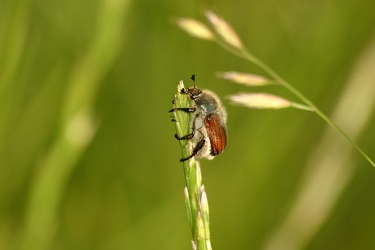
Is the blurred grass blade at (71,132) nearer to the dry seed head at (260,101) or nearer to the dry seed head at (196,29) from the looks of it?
the dry seed head at (196,29)

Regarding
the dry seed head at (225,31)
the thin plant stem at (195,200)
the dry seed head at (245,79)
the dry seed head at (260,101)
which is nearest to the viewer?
the thin plant stem at (195,200)

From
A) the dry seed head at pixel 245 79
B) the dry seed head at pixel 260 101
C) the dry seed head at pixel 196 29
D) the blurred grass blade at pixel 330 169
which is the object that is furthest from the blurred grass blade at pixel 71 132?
the blurred grass blade at pixel 330 169

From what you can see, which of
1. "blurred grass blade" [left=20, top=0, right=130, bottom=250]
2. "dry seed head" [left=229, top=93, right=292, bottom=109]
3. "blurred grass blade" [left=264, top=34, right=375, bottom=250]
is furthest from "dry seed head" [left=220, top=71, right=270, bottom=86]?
"blurred grass blade" [left=264, top=34, right=375, bottom=250]

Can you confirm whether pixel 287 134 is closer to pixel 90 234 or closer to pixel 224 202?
pixel 224 202

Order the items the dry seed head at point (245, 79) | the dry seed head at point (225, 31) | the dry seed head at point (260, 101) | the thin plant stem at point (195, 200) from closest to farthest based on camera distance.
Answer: the thin plant stem at point (195, 200), the dry seed head at point (260, 101), the dry seed head at point (245, 79), the dry seed head at point (225, 31)

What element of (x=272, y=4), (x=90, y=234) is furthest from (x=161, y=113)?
(x=272, y=4)

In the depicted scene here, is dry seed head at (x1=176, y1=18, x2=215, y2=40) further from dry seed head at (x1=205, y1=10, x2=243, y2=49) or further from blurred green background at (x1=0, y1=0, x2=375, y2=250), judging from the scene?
blurred green background at (x1=0, y1=0, x2=375, y2=250)

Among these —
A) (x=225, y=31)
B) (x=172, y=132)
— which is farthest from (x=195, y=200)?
(x=172, y=132)
